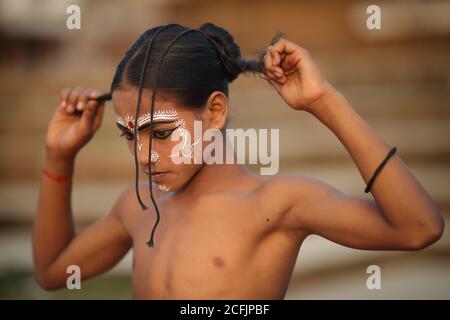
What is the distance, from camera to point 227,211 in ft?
8.19

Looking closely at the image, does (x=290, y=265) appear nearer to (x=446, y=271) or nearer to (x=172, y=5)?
(x=446, y=271)

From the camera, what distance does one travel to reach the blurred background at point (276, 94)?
266 inches

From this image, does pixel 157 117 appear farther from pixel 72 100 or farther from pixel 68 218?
pixel 68 218

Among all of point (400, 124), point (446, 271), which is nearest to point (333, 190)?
point (446, 271)

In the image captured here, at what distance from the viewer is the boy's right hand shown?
2.83m

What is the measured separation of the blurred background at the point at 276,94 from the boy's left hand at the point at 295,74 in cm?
395

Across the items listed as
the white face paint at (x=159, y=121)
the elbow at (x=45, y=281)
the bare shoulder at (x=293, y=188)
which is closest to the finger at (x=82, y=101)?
the white face paint at (x=159, y=121)

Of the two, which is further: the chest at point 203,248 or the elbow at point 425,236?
the chest at point 203,248

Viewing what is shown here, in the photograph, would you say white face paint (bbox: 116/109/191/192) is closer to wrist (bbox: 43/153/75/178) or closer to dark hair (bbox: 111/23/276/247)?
dark hair (bbox: 111/23/276/247)

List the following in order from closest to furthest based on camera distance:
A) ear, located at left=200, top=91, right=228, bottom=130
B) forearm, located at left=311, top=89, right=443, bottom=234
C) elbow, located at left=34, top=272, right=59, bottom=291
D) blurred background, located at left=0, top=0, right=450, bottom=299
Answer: forearm, located at left=311, top=89, right=443, bottom=234 → ear, located at left=200, top=91, right=228, bottom=130 → elbow, located at left=34, top=272, right=59, bottom=291 → blurred background, located at left=0, top=0, right=450, bottom=299

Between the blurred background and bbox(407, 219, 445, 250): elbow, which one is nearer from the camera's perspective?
bbox(407, 219, 445, 250): elbow

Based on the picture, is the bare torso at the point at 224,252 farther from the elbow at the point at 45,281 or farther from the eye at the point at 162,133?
the elbow at the point at 45,281

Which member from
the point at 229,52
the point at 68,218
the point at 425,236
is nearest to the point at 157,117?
the point at 229,52

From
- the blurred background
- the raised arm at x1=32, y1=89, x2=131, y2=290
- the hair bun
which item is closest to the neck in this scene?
the hair bun
